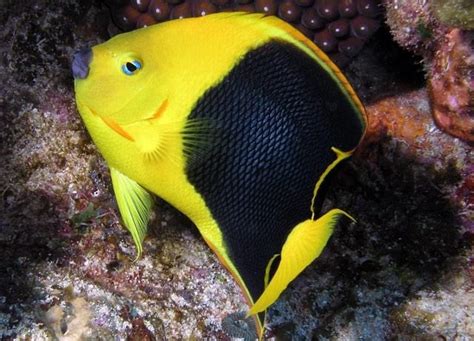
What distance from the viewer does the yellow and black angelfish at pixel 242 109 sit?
1575 millimetres

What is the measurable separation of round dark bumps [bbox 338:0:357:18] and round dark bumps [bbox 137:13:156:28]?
1.09 meters

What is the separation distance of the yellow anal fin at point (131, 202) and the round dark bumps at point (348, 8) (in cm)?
165

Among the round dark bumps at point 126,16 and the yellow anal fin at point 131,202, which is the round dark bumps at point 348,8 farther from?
the yellow anal fin at point 131,202

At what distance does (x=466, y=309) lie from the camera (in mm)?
2586

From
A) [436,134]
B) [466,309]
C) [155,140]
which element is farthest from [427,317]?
[155,140]

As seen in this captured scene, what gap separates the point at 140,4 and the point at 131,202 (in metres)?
1.32

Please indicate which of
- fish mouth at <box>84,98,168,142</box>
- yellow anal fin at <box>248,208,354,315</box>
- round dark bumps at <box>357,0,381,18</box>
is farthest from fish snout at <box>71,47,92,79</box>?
round dark bumps at <box>357,0,381,18</box>

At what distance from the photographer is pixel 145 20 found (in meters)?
2.71

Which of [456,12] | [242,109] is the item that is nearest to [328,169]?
[242,109]

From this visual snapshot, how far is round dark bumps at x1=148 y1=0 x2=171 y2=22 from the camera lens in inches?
105

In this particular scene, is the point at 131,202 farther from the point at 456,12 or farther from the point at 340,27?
the point at 340,27

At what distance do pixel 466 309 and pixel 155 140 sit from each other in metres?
2.01

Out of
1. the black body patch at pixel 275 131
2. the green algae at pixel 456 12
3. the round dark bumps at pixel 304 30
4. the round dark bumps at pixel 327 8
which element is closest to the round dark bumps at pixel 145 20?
the round dark bumps at pixel 304 30

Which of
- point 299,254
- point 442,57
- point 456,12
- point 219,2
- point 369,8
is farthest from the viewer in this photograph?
point 369,8
